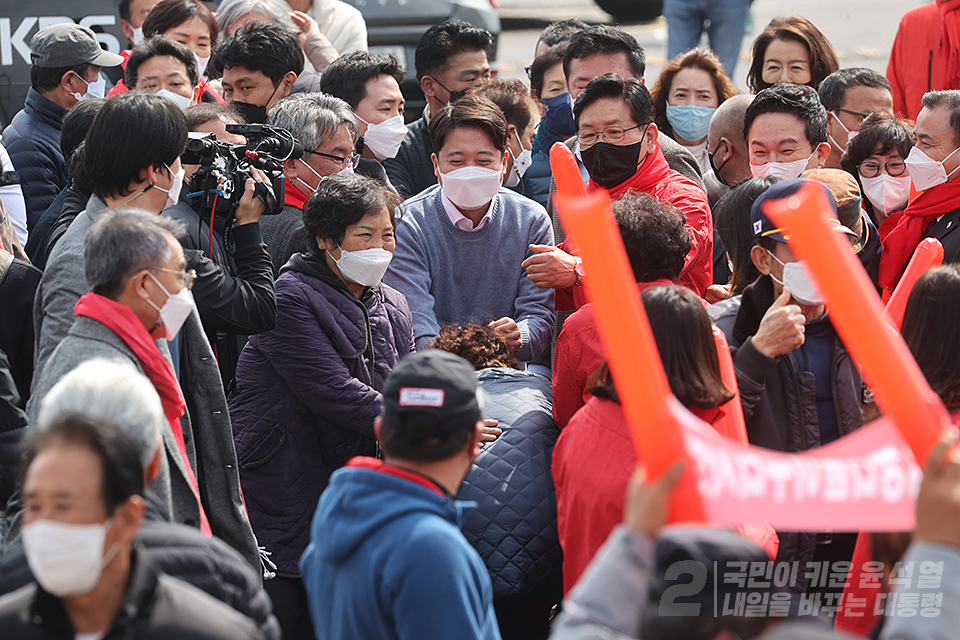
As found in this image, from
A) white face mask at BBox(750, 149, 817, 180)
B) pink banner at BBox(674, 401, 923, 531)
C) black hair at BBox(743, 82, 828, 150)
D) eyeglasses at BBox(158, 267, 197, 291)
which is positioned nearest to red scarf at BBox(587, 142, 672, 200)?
white face mask at BBox(750, 149, 817, 180)

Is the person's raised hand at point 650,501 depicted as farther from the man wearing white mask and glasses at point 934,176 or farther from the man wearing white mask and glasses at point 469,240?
the man wearing white mask and glasses at point 934,176

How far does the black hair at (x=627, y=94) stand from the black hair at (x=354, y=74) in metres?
1.40

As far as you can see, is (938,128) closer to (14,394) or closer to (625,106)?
(625,106)

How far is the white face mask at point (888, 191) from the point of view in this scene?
4602 mm

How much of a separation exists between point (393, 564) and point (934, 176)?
312cm

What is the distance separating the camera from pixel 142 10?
6.74m

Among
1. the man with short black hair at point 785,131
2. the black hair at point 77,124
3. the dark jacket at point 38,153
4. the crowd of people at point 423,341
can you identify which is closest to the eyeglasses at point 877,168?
the crowd of people at point 423,341

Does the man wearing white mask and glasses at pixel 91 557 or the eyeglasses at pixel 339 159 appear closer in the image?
the man wearing white mask and glasses at pixel 91 557

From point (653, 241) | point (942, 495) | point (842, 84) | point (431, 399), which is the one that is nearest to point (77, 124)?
point (653, 241)

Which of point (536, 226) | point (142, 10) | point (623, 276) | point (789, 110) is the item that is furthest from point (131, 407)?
point (142, 10)

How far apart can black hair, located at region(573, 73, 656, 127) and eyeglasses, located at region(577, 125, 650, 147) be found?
0.06 m

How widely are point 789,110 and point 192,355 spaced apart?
2891mm

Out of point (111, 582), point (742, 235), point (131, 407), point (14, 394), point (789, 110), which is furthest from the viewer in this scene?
point (789, 110)

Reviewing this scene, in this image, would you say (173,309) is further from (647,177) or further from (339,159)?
(647,177)
